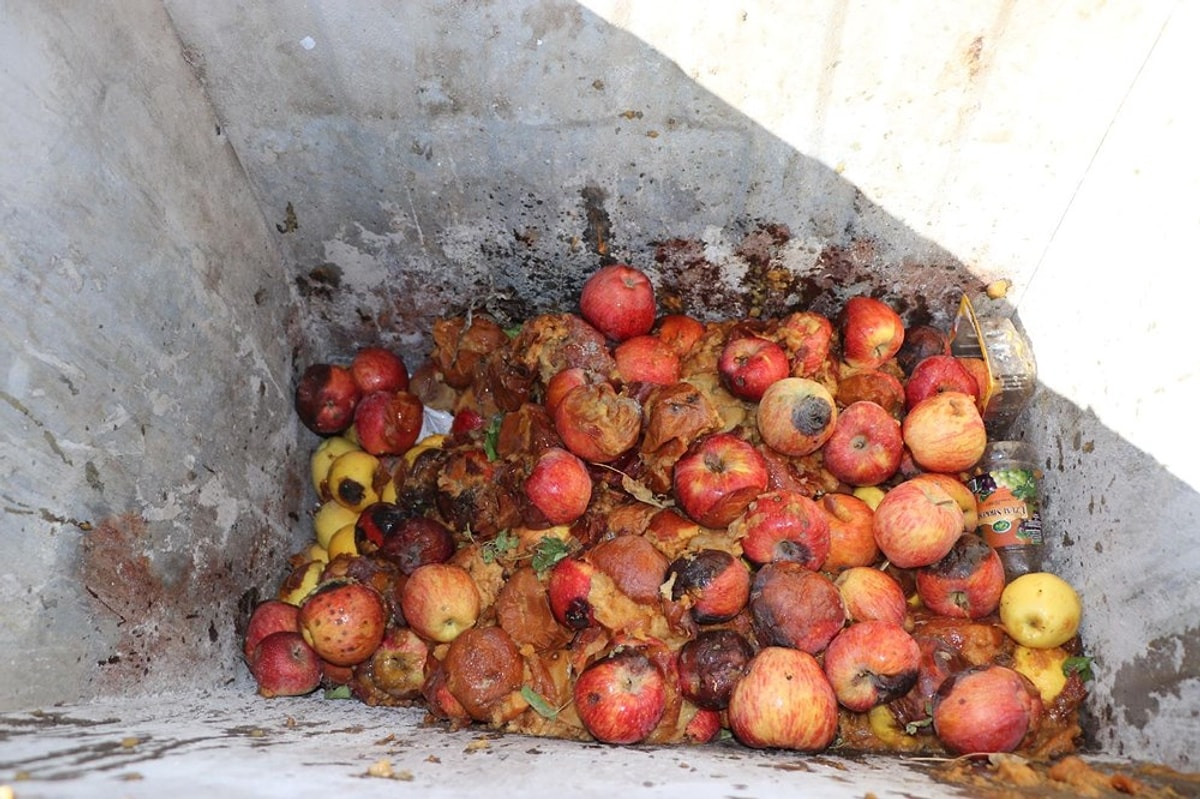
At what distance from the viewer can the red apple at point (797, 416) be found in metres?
3.30

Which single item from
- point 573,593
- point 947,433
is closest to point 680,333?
point 947,433

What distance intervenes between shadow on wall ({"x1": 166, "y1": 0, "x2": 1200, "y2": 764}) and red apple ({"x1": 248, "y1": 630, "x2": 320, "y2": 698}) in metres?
1.51

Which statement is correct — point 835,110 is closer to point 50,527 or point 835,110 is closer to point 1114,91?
point 1114,91

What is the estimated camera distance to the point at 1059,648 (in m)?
3.16

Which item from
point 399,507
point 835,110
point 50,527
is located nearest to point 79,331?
point 50,527

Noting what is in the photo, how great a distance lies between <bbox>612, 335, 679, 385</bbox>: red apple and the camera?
3.76 m

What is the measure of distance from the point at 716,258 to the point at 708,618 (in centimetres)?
166

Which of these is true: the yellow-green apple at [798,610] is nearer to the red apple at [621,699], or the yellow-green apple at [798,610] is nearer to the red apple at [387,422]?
the red apple at [621,699]

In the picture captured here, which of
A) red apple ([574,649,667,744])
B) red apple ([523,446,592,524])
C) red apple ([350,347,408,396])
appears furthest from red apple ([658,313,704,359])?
red apple ([574,649,667,744])

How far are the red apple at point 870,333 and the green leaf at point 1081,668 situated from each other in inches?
56.2

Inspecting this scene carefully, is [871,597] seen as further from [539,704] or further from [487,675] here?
[487,675]

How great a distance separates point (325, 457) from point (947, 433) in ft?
9.94

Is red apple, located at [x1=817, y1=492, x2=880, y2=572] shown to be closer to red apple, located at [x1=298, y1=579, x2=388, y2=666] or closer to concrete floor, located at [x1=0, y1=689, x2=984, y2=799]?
concrete floor, located at [x1=0, y1=689, x2=984, y2=799]

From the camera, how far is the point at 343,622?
3.33 m
